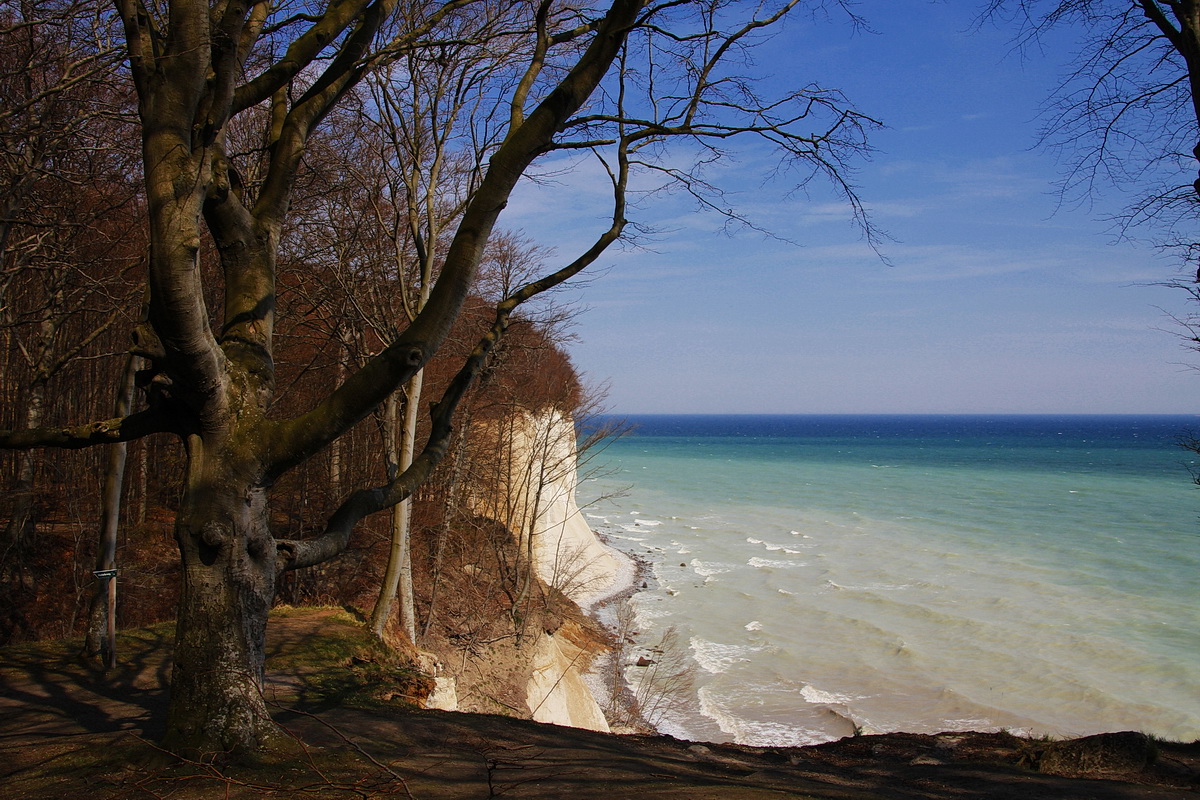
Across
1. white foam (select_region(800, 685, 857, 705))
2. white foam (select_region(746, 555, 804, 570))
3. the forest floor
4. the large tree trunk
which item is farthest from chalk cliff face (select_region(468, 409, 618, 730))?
the large tree trunk

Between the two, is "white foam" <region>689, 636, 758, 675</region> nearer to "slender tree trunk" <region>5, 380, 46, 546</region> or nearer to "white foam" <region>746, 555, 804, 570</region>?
"white foam" <region>746, 555, 804, 570</region>

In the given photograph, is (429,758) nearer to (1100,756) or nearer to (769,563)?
(1100,756)

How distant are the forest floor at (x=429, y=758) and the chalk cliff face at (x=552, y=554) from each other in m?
5.47

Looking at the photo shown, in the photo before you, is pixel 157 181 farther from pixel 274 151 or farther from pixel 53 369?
pixel 53 369

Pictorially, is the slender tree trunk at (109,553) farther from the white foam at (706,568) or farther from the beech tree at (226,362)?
the white foam at (706,568)

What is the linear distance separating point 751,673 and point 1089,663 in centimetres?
793

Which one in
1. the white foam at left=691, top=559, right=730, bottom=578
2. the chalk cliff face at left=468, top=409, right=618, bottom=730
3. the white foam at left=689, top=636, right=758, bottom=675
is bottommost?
the white foam at left=689, top=636, right=758, bottom=675

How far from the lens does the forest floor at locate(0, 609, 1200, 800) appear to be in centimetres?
404

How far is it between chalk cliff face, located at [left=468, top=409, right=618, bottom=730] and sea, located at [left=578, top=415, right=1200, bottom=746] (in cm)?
120

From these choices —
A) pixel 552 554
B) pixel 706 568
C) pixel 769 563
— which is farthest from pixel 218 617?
pixel 769 563

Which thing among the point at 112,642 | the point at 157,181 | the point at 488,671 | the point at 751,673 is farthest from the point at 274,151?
the point at 751,673

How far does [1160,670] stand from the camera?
17812 millimetres

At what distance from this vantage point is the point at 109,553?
22.5 ft

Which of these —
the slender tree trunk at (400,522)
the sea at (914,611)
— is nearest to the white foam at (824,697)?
the sea at (914,611)
